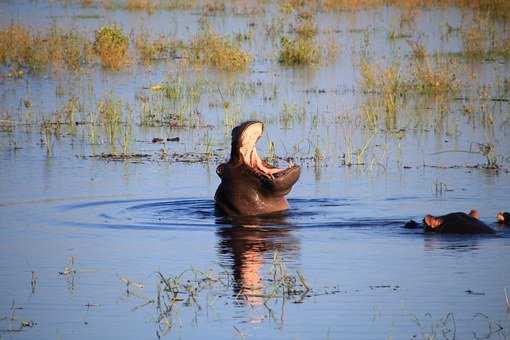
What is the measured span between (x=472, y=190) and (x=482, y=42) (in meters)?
12.6

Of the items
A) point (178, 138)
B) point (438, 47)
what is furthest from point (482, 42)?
point (178, 138)

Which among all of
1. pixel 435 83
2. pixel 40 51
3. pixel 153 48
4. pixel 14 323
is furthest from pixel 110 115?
pixel 14 323

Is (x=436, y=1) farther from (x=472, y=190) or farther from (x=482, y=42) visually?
(x=472, y=190)

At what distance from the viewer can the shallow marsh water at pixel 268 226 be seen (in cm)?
826

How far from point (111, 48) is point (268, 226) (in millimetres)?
12099

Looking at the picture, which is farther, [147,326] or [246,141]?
[246,141]

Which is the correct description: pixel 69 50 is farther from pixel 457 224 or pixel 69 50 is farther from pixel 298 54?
pixel 457 224

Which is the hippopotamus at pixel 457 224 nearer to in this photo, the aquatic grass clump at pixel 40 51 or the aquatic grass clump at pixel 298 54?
the aquatic grass clump at pixel 298 54

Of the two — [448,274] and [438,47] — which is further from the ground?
[438,47]

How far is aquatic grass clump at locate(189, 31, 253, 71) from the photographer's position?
75.1 feet

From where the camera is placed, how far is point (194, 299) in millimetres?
8703

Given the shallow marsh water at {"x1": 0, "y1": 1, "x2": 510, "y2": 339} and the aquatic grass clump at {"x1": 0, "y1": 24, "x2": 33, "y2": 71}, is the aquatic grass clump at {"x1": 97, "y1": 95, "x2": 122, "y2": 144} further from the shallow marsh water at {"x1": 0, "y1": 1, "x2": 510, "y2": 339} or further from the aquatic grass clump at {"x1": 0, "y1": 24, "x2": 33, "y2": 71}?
the aquatic grass clump at {"x1": 0, "y1": 24, "x2": 33, "y2": 71}

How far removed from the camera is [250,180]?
12.1 m

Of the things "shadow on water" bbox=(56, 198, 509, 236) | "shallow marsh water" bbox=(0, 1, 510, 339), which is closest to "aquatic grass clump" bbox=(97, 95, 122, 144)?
"shallow marsh water" bbox=(0, 1, 510, 339)
